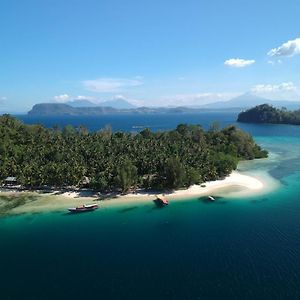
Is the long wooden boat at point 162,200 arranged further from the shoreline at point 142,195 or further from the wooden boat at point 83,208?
the wooden boat at point 83,208

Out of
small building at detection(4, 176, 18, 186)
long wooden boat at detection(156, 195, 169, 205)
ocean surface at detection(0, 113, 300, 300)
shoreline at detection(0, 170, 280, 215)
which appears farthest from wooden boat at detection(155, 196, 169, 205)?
small building at detection(4, 176, 18, 186)

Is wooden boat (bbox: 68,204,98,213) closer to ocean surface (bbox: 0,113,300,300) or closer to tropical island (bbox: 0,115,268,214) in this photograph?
ocean surface (bbox: 0,113,300,300)

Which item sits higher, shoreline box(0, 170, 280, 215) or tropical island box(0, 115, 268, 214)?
tropical island box(0, 115, 268, 214)

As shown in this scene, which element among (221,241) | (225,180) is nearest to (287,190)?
(225,180)

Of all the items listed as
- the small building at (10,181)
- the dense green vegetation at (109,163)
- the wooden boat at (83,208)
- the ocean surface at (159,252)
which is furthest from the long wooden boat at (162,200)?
the small building at (10,181)

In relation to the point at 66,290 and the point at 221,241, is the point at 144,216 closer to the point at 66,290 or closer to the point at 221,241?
the point at 221,241

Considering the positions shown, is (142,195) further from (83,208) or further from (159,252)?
(159,252)

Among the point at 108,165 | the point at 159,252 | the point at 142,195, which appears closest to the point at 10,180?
the point at 108,165
